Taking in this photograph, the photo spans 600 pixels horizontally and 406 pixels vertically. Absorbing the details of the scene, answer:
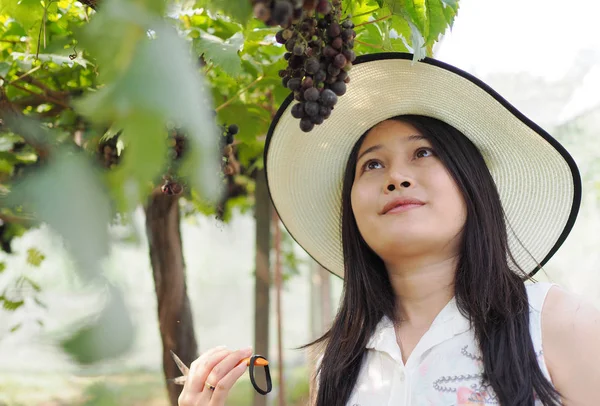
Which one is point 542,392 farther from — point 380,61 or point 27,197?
point 27,197

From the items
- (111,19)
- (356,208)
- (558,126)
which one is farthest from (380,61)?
(558,126)

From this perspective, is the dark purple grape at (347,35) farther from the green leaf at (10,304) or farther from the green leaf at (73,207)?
the green leaf at (73,207)

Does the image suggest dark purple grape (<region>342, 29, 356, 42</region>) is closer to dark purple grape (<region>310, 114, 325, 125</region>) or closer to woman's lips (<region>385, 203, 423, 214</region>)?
dark purple grape (<region>310, 114, 325, 125</region>)

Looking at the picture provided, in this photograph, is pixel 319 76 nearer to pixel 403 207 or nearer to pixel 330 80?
pixel 330 80

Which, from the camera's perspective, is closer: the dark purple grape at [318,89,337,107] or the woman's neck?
the dark purple grape at [318,89,337,107]

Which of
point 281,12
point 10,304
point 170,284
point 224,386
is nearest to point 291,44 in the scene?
point 281,12

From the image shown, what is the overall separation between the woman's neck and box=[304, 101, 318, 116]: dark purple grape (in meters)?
0.65

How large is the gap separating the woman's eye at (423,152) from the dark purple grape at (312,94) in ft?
2.01

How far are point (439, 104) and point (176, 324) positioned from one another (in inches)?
36.9

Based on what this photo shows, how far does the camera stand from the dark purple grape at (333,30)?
806mm

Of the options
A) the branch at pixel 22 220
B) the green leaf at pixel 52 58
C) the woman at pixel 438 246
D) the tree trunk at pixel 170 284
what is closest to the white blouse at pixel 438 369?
the woman at pixel 438 246

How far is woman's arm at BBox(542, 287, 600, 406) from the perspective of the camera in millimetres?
1113

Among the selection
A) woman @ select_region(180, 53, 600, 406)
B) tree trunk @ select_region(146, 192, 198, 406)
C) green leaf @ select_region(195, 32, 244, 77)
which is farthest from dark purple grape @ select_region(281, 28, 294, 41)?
tree trunk @ select_region(146, 192, 198, 406)

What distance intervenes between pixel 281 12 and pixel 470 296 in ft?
3.31
